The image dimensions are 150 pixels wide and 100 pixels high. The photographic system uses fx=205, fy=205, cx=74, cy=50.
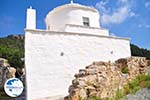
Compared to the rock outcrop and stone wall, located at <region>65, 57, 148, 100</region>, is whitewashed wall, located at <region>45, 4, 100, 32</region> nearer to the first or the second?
stone wall, located at <region>65, 57, 148, 100</region>

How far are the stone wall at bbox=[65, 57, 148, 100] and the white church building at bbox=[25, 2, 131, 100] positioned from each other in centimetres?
545

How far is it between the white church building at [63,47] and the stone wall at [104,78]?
5.45 meters

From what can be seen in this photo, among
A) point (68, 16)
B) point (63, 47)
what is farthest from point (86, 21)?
point (63, 47)

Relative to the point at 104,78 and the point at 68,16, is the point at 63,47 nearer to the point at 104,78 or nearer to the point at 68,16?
the point at 68,16

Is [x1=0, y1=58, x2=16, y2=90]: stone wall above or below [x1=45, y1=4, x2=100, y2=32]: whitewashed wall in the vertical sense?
below

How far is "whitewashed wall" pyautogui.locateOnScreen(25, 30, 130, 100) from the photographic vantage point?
15.0 metres

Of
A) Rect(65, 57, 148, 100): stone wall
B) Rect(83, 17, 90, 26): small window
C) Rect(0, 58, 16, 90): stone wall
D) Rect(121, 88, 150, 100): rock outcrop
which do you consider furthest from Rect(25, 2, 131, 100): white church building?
Rect(0, 58, 16, 90): stone wall

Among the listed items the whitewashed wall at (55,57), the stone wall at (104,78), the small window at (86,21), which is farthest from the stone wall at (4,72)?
the stone wall at (104,78)

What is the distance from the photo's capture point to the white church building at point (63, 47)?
15094 millimetres

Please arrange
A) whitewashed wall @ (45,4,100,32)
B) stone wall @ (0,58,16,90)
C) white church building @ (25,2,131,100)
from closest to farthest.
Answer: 1. white church building @ (25,2,131,100)
2. whitewashed wall @ (45,4,100,32)
3. stone wall @ (0,58,16,90)

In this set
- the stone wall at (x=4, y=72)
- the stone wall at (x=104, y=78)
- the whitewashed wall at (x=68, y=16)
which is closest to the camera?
the stone wall at (x=104, y=78)

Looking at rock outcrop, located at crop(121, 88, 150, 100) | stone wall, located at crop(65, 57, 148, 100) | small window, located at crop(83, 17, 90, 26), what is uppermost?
small window, located at crop(83, 17, 90, 26)

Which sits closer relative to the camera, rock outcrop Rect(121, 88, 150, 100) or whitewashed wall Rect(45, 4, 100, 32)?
rock outcrop Rect(121, 88, 150, 100)

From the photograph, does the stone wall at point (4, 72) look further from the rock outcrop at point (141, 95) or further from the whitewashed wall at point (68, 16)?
the rock outcrop at point (141, 95)
